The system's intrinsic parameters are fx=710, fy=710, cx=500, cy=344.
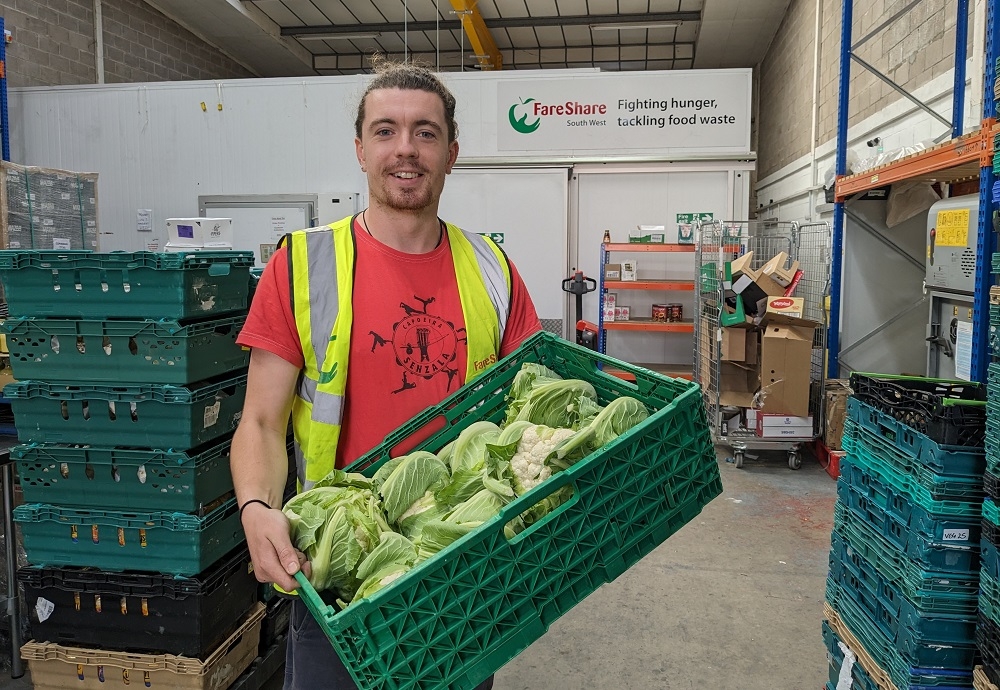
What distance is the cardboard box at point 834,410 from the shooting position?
5344 millimetres

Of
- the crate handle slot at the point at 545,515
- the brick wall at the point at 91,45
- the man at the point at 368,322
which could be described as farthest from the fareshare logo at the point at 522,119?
the crate handle slot at the point at 545,515

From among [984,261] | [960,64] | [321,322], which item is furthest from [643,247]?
[321,322]

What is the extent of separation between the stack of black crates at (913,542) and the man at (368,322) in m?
1.37

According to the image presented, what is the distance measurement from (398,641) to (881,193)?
5551 mm

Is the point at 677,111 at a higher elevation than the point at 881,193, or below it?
higher

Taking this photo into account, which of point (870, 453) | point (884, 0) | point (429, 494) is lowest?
point (870, 453)

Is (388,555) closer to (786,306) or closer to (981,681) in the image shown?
(981,681)

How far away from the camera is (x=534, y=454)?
4.15 ft

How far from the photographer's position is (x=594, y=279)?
7590 millimetres

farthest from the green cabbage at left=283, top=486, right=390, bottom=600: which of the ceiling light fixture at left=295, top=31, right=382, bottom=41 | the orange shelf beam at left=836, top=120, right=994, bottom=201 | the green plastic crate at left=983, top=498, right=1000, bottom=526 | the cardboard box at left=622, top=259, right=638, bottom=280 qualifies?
the ceiling light fixture at left=295, top=31, right=382, bottom=41

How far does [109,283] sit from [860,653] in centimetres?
284

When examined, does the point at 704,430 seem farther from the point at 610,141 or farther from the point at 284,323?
the point at 610,141

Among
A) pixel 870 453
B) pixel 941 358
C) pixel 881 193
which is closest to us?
pixel 870 453

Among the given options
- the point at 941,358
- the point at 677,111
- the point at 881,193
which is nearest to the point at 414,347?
the point at 941,358
